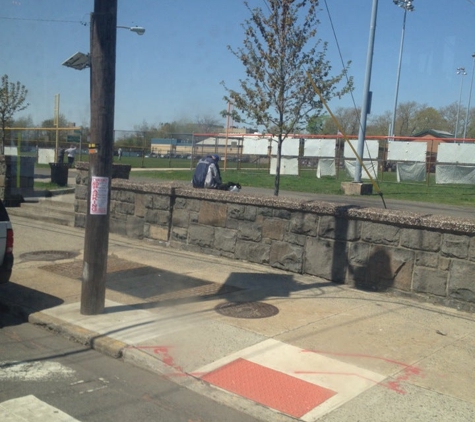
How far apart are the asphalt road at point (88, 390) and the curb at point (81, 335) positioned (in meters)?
0.07

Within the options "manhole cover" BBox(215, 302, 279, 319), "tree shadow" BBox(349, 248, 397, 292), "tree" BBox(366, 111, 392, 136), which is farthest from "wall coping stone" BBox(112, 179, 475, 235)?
"tree" BBox(366, 111, 392, 136)

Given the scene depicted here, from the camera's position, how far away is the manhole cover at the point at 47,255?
9492 millimetres

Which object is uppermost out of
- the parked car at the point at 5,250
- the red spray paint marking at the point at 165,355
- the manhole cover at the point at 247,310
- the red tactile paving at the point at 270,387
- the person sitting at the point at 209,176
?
the person sitting at the point at 209,176

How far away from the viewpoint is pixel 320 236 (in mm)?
8398

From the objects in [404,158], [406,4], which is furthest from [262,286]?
[404,158]

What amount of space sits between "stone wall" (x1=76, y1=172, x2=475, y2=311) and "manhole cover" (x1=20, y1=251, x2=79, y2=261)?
1643 millimetres

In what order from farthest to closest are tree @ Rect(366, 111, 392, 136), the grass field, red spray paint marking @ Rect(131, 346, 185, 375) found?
tree @ Rect(366, 111, 392, 136), the grass field, red spray paint marking @ Rect(131, 346, 185, 375)

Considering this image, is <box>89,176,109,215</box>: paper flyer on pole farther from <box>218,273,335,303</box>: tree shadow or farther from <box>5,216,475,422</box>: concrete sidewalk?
<box>218,273,335,303</box>: tree shadow

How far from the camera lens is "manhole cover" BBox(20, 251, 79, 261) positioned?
949cm

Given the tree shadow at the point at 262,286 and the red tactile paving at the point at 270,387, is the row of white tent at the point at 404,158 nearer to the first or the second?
the tree shadow at the point at 262,286

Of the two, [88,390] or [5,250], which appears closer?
[88,390]

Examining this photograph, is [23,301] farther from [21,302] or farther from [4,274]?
[4,274]

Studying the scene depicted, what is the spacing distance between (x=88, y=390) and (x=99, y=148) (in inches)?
107

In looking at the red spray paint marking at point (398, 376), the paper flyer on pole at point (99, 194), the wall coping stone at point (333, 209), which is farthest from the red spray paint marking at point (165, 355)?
the wall coping stone at point (333, 209)
